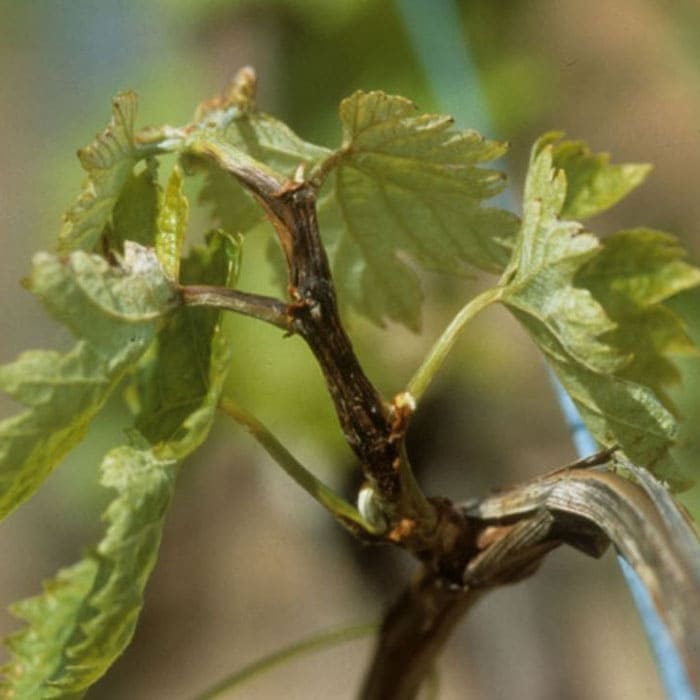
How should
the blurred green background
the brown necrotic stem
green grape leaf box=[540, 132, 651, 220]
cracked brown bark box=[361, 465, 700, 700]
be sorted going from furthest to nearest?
1. the blurred green background
2. green grape leaf box=[540, 132, 651, 220]
3. the brown necrotic stem
4. cracked brown bark box=[361, 465, 700, 700]

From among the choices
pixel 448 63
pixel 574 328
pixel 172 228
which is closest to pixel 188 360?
pixel 172 228

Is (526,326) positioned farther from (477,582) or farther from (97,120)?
(97,120)

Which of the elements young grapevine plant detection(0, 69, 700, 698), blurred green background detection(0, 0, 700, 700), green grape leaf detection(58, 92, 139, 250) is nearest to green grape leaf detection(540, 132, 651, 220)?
young grapevine plant detection(0, 69, 700, 698)

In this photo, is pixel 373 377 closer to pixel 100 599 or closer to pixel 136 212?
pixel 136 212

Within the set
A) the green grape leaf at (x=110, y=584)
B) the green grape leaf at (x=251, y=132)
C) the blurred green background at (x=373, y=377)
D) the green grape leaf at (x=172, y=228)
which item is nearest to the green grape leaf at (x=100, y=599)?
the green grape leaf at (x=110, y=584)

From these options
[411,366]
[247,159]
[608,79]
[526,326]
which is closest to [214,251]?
[247,159]

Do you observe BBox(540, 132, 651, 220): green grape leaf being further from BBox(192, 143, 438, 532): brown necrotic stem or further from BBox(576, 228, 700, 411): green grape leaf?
BBox(192, 143, 438, 532): brown necrotic stem
